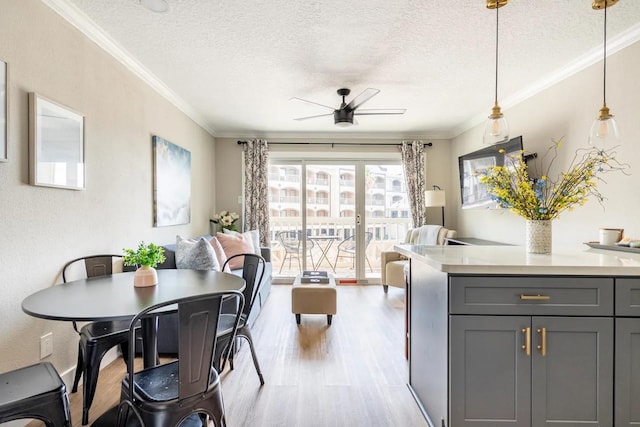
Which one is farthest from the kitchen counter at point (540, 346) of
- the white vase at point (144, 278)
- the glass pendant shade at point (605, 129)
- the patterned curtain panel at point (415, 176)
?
the patterned curtain panel at point (415, 176)

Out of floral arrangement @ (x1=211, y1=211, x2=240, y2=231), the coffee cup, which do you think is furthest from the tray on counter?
floral arrangement @ (x1=211, y1=211, x2=240, y2=231)

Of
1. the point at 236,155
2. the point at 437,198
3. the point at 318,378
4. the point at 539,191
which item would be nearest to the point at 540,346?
the point at 539,191

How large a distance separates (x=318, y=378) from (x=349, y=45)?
2.51m

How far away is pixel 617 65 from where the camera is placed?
237cm

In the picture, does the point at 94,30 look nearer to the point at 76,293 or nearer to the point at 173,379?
the point at 76,293

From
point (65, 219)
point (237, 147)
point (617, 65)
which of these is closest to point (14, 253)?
point (65, 219)

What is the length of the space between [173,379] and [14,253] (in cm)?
113

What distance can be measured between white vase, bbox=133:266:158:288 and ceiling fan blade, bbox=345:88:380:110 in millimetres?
2210

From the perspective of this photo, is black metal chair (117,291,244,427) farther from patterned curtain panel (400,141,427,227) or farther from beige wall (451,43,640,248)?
patterned curtain panel (400,141,427,227)

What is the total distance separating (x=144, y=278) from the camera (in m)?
1.83

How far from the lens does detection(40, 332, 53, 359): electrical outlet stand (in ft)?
6.17

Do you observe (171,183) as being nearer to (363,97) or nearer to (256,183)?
(256,183)

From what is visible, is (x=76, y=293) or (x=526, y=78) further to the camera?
(x=526, y=78)

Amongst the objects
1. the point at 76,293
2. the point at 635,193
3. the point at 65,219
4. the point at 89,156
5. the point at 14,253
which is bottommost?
the point at 76,293
